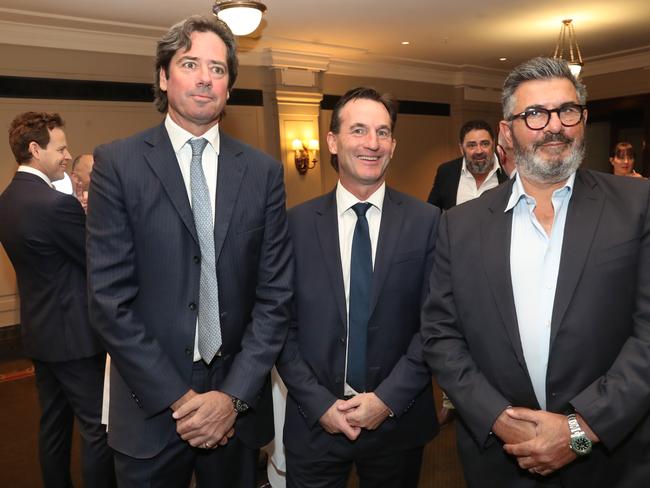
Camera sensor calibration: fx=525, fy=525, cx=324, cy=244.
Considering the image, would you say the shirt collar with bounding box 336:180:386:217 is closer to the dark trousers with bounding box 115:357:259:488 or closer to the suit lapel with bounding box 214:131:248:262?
the suit lapel with bounding box 214:131:248:262

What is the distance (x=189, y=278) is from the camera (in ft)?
5.13

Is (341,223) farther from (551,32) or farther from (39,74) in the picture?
(551,32)

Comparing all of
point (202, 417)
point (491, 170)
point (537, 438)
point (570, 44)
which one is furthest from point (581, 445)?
point (570, 44)

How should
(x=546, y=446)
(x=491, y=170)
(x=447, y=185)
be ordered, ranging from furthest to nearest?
1. (x=447, y=185)
2. (x=491, y=170)
3. (x=546, y=446)

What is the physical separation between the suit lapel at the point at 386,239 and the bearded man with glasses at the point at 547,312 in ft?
0.51

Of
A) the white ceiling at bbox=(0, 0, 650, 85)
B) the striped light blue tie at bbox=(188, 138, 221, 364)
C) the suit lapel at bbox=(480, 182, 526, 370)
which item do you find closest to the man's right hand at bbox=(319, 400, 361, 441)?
the striped light blue tie at bbox=(188, 138, 221, 364)

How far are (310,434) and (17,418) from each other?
310 cm

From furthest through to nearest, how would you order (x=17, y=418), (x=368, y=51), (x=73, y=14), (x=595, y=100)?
(x=595, y=100) → (x=368, y=51) → (x=73, y=14) → (x=17, y=418)

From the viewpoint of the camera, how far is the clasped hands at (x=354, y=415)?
5.52 feet

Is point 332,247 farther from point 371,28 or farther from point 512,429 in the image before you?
point 371,28

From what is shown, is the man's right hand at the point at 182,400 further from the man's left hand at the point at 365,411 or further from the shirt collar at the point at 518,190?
the shirt collar at the point at 518,190

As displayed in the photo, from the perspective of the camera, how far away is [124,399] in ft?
5.30

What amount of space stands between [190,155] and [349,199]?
56 cm

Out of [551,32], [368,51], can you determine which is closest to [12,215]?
[368,51]
